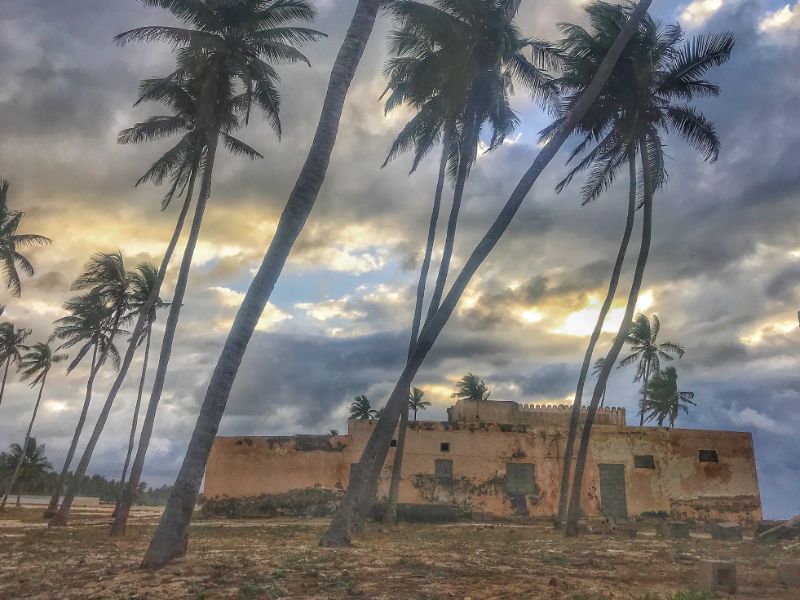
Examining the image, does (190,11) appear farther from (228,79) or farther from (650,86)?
(650,86)

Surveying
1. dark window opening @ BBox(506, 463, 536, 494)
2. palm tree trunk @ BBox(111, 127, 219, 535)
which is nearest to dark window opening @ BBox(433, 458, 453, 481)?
dark window opening @ BBox(506, 463, 536, 494)

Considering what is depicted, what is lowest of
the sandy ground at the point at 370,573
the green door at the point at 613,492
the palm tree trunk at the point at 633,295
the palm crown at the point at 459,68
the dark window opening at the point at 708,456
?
the sandy ground at the point at 370,573

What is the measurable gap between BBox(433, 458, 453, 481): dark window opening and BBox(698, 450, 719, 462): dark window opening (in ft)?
34.7

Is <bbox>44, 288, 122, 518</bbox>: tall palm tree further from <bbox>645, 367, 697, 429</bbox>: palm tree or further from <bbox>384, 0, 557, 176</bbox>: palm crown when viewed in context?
<bbox>645, 367, 697, 429</bbox>: palm tree

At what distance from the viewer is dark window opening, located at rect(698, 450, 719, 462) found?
25184mm

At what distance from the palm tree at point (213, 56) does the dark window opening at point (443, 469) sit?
1302 cm

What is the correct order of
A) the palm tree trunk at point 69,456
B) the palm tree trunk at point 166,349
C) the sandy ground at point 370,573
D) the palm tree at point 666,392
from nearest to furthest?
the sandy ground at point 370,573, the palm tree trunk at point 166,349, the palm tree trunk at point 69,456, the palm tree at point 666,392

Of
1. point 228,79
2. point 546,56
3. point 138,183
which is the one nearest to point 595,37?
point 546,56

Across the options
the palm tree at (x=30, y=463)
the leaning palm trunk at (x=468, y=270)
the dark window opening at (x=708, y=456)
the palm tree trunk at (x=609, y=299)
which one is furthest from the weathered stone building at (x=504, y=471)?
the palm tree at (x=30, y=463)

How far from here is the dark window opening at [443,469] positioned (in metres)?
24.7

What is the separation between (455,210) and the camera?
1670cm

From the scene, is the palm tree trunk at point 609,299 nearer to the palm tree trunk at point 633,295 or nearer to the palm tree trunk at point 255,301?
the palm tree trunk at point 633,295

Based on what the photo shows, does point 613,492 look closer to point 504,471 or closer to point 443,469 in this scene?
point 504,471

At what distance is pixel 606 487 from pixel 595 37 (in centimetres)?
1731
